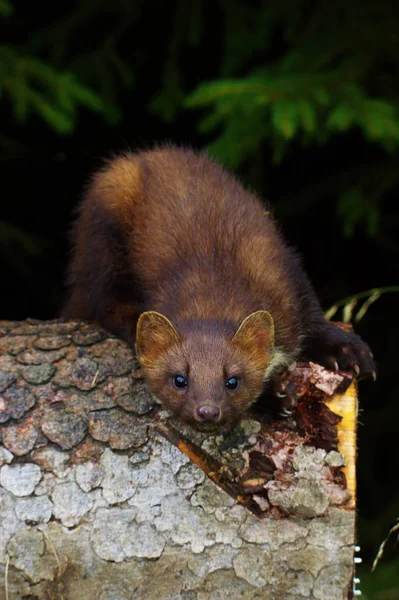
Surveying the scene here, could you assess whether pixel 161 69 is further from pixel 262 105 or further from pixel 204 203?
pixel 204 203

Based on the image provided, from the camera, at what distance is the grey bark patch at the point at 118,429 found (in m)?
3.79

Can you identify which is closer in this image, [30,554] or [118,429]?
[30,554]

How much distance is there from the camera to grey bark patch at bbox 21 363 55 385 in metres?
3.98

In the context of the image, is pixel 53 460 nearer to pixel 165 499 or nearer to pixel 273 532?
pixel 165 499

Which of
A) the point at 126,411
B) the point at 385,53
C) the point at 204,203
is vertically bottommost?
the point at 126,411

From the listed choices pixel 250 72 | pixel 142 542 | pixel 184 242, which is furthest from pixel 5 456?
pixel 250 72

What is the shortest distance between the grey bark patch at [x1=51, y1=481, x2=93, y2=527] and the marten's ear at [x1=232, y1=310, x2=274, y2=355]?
865mm

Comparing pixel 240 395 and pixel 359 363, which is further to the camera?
pixel 359 363

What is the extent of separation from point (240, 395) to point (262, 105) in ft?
6.77

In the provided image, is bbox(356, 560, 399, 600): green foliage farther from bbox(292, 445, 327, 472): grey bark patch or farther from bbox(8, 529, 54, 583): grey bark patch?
bbox(8, 529, 54, 583): grey bark patch

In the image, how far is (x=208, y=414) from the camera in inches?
145

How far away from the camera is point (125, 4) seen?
7117 mm

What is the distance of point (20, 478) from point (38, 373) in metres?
0.48

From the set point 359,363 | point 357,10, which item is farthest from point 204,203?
point 357,10
